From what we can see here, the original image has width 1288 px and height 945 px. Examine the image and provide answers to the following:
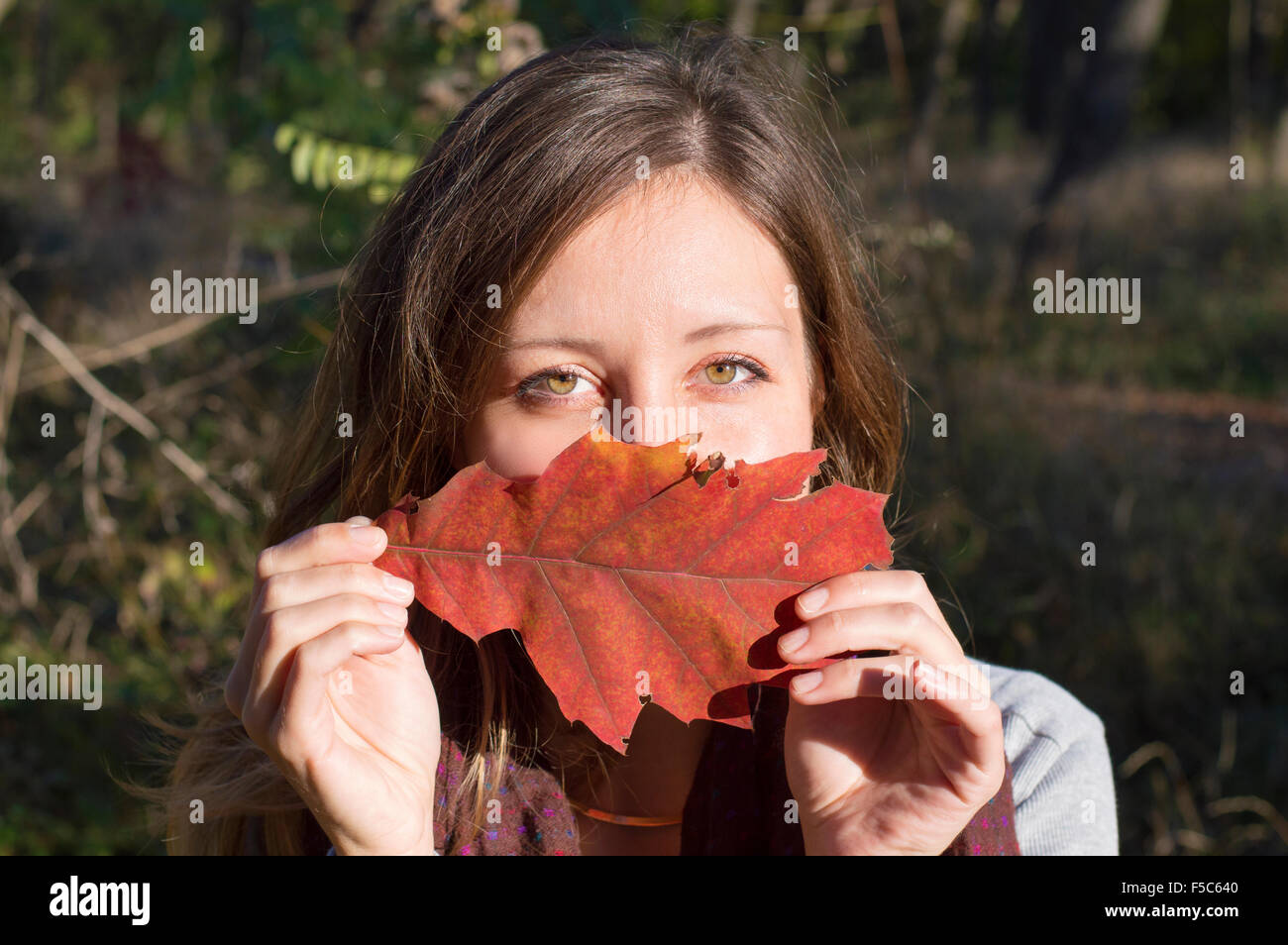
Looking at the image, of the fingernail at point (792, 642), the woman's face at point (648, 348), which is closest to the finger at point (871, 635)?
the fingernail at point (792, 642)

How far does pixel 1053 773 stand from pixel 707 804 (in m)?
0.61

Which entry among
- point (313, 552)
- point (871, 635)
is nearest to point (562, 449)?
point (313, 552)

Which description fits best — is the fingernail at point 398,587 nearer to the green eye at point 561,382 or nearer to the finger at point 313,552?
the finger at point 313,552

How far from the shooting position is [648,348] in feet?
4.49

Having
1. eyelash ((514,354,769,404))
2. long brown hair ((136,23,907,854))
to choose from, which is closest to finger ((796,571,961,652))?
eyelash ((514,354,769,404))

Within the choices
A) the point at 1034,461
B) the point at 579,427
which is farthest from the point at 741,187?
the point at 1034,461

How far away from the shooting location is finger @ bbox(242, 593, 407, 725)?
3.76ft

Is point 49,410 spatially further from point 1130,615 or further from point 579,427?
point 1130,615

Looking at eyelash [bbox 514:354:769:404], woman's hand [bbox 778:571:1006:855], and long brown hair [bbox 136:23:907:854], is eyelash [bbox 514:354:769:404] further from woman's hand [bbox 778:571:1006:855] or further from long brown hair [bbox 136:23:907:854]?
woman's hand [bbox 778:571:1006:855]

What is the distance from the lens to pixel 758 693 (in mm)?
1742

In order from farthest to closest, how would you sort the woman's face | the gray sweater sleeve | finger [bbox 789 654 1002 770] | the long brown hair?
1. the gray sweater sleeve
2. the long brown hair
3. the woman's face
4. finger [bbox 789 654 1002 770]

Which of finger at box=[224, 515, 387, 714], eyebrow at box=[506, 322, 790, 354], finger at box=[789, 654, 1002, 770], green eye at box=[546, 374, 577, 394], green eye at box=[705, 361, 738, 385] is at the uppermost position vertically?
eyebrow at box=[506, 322, 790, 354]

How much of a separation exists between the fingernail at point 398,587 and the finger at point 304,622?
2 centimetres

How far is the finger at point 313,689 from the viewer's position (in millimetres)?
1154
